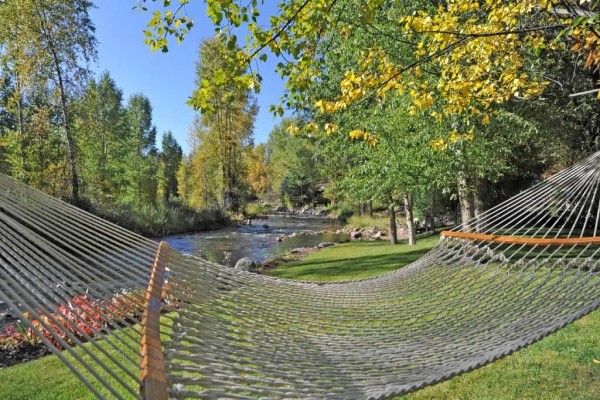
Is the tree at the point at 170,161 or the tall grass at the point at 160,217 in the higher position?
the tree at the point at 170,161

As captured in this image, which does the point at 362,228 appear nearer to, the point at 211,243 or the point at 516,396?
the point at 211,243

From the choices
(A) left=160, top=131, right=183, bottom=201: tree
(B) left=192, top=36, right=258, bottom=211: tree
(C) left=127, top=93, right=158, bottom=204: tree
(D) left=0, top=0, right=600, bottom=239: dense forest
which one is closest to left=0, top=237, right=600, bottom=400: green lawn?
(D) left=0, top=0, right=600, bottom=239: dense forest

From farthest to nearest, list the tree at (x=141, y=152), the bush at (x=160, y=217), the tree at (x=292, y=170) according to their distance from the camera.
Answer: the tree at (x=292, y=170) → the tree at (x=141, y=152) → the bush at (x=160, y=217)

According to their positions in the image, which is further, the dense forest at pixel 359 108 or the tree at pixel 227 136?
the tree at pixel 227 136

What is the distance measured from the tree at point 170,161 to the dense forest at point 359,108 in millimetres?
9616

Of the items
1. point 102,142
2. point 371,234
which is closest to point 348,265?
point 371,234

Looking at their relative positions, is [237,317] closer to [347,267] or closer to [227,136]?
[347,267]

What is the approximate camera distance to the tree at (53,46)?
31.9 feet

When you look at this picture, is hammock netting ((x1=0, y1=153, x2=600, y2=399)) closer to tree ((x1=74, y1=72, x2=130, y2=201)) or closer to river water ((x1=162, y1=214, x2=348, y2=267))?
river water ((x1=162, y1=214, x2=348, y2=267))

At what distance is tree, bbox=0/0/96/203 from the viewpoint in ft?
31.9

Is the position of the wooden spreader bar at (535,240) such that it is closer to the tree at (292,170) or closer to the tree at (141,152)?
the tree at (141,152)

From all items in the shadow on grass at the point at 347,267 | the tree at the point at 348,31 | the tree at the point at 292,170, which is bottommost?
the shadow on grass at the point at 347,267

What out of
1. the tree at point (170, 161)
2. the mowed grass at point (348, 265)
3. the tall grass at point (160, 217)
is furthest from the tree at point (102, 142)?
the mowed grass at point (348, 265)

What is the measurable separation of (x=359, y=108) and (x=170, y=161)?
2967 cm
